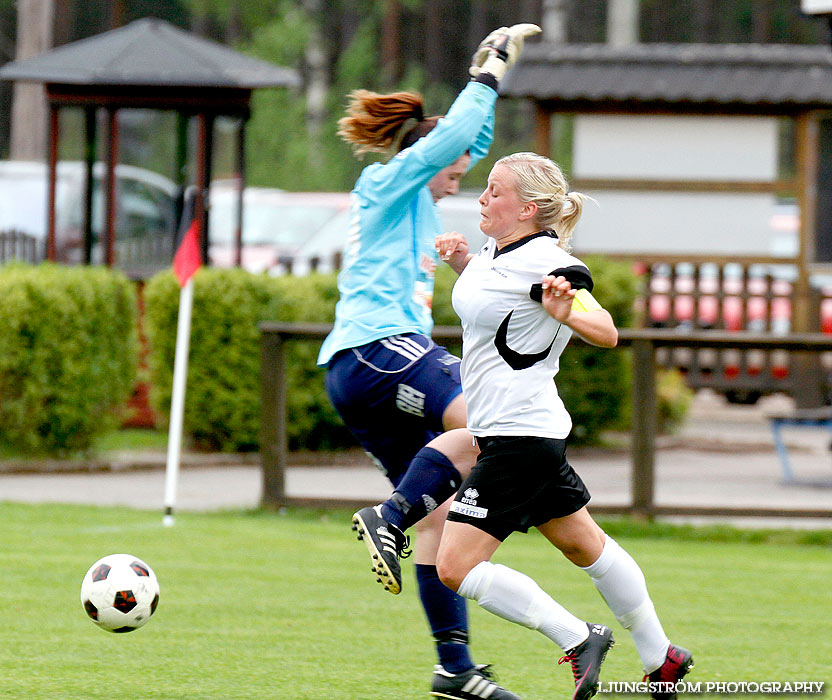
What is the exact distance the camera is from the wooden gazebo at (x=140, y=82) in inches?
526

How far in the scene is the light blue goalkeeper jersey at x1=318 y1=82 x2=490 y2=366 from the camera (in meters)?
4.76

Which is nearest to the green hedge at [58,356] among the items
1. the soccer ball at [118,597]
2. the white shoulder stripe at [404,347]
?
the soccer ball at [118,597]

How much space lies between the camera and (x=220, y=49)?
14.2m

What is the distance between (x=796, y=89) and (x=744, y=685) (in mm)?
11524

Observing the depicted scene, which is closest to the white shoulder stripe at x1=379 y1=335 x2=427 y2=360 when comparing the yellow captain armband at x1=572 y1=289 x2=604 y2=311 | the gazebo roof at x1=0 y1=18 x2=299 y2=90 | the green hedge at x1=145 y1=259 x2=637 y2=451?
the yellow captain armband at x1=572 y1=289 x2=604 y2=311

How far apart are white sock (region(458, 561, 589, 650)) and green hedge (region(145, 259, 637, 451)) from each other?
7.43m

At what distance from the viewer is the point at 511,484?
4.09 metres

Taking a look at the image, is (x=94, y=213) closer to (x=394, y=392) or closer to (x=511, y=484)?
(x=394, y=392)

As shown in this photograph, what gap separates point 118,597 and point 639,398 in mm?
5117

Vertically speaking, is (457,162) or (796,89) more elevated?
(796,89)

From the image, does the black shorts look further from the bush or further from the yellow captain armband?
the bush

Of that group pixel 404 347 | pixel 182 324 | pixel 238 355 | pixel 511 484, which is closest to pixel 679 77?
pixel 238 355

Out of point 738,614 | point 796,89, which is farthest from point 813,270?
point 738,614

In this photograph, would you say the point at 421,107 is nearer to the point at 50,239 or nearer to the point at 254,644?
the point at 254,644
